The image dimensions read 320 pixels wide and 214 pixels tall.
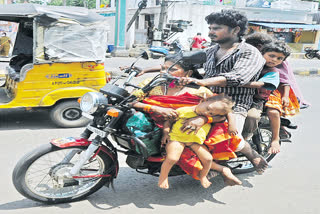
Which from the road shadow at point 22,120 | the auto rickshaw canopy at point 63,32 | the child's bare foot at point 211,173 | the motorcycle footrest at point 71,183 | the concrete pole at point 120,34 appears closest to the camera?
the motorcycle footrest at point 71,183

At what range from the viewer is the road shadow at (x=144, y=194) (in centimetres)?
276

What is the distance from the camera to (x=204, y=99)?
8.56ft

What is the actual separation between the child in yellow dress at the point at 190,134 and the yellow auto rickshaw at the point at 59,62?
8.91 ft

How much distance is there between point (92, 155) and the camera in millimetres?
2625

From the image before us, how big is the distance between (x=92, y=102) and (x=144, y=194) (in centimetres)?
114

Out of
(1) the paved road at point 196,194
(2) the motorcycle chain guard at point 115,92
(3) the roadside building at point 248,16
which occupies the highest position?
(3) the roadside building at point 248,16

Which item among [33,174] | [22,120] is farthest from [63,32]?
[33,174]

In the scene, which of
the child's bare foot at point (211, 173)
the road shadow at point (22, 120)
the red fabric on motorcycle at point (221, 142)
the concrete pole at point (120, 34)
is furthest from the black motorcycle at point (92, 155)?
the concrete pole at point (120, 34)

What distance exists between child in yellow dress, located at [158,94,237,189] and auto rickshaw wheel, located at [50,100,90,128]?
2.74 metres

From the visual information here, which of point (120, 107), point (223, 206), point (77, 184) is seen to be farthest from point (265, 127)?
point (77, 184)

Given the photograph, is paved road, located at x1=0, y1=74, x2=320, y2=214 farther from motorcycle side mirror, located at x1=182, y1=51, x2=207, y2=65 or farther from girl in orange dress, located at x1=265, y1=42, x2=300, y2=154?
motorcycle side mirror, located at x1=182, y1=51, x2=207, y2=65

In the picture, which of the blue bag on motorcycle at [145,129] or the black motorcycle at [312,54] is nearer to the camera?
the blue bag on motorcycle at [145,129]

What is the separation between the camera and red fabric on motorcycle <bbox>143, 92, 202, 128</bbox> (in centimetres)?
259

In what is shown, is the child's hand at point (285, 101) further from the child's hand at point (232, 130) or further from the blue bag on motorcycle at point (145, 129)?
the blue bag on motorcycle at point (145, 129)
